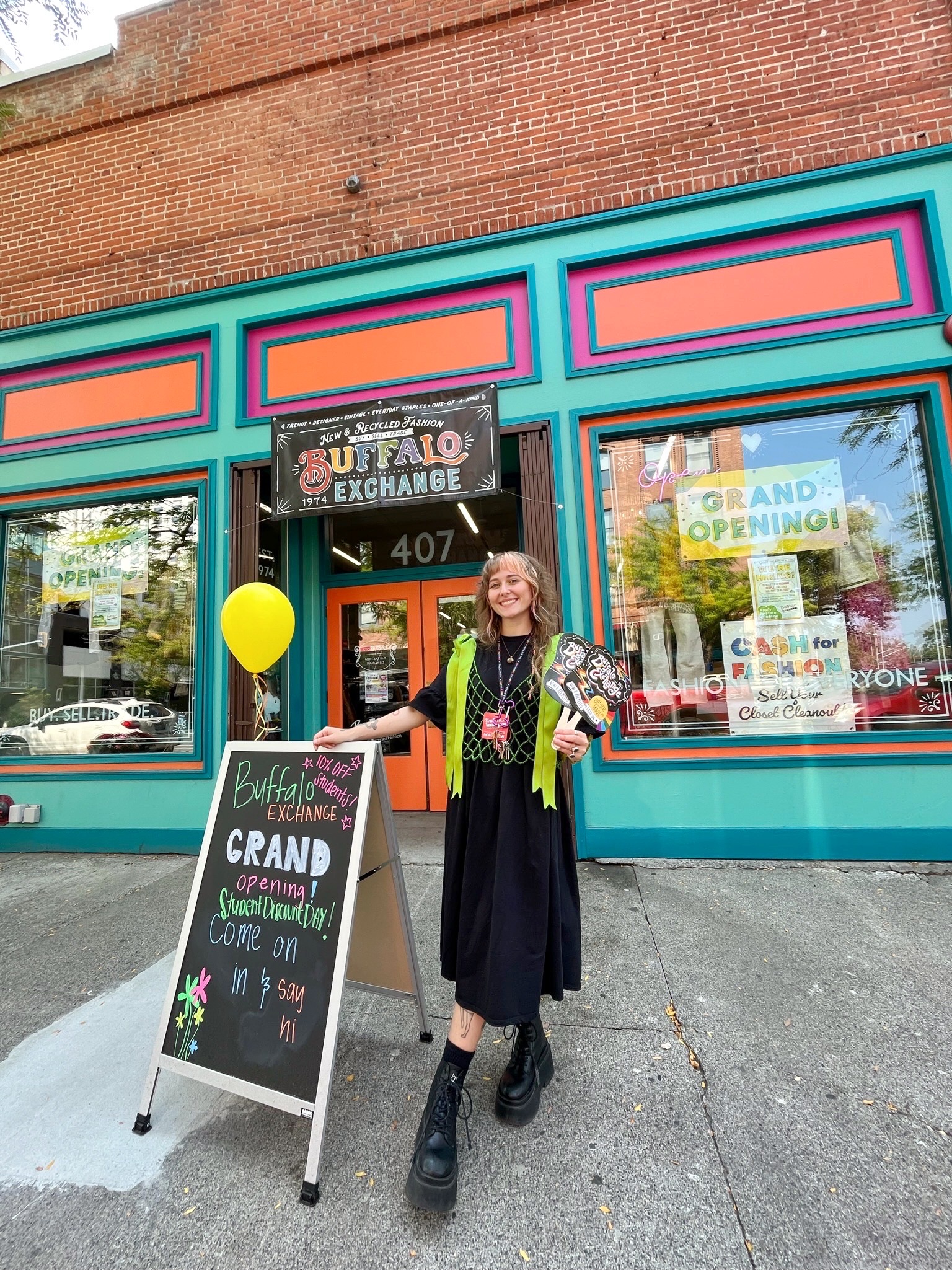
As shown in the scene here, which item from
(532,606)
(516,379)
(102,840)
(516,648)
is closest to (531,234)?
(516,379)

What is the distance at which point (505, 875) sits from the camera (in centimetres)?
188

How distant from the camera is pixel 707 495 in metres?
4.71

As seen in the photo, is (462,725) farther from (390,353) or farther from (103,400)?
(103,400)

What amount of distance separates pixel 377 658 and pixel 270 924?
436 centimetres

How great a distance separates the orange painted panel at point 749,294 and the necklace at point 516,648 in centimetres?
363

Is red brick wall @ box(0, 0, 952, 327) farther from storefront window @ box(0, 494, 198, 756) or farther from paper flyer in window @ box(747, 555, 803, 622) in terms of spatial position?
paper flyer in window @ box(747, 555, 803, 622)

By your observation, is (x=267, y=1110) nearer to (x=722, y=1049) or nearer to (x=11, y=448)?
(x=722, y=1049)

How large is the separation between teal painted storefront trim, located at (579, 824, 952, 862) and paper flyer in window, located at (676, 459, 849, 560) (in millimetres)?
2077

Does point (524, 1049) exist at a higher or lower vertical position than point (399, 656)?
lower

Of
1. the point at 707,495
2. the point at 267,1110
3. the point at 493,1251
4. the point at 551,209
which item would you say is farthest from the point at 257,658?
the point at 551,209

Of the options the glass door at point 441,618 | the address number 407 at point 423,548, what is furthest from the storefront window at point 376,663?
the address number 407 at point 423,548

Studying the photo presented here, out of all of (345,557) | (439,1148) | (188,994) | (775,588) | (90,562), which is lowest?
(439,1148)

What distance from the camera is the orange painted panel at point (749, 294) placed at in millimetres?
4434

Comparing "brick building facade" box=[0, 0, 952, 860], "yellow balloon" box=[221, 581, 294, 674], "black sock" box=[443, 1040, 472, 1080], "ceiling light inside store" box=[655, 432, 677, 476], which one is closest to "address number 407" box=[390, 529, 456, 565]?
"brick building facade" box=[0, 0, 952, 860]
